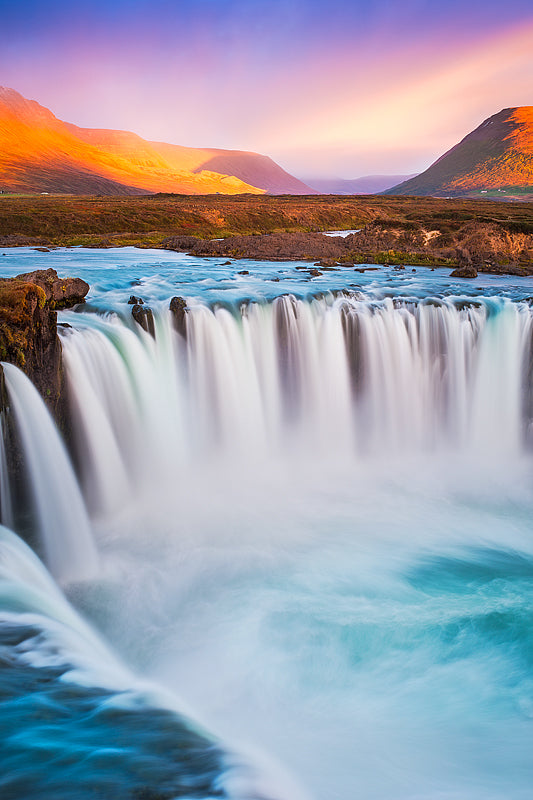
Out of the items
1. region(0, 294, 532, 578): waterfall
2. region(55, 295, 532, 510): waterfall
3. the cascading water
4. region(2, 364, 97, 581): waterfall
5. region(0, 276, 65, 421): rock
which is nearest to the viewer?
the cascading water

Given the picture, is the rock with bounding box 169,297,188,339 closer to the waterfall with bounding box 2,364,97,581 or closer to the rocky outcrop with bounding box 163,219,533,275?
the waterfall with bounding box 2,364,97,581

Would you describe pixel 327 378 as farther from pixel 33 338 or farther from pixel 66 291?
pixel 33 338

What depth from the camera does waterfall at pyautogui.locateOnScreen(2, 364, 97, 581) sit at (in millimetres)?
7473

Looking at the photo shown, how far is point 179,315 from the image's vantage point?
11703 millimetres

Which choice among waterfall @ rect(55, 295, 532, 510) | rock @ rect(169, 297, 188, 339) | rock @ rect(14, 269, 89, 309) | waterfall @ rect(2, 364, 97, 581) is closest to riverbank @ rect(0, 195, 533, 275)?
waterfall @ rect(55, 295, 532, 510)

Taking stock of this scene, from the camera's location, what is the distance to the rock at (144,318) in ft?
36.6

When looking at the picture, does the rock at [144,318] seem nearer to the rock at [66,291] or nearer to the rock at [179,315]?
the rock at [179,315]

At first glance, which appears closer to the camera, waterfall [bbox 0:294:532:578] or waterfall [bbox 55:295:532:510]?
waterfall [bbox 0:294:532:578]

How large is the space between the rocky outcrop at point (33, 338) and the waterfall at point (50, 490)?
286mm


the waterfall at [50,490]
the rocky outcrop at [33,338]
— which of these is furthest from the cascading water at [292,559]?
the rocky outcrop at [33,338]

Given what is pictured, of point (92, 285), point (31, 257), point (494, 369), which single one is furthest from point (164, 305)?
point (31, 257)

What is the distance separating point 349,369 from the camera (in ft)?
41.6

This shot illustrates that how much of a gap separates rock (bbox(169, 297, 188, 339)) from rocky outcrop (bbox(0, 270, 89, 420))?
3.04 meters

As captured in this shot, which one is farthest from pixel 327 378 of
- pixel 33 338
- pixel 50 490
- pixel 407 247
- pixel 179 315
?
pixel 407 247
